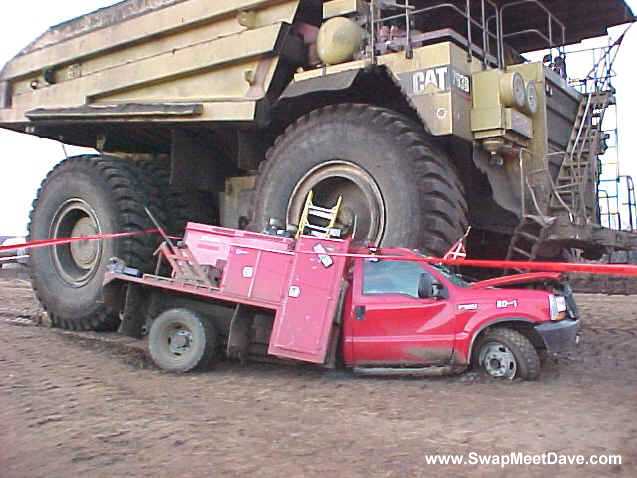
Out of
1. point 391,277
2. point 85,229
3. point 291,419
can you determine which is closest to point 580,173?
point 391,277

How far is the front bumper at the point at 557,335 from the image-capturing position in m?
6.47

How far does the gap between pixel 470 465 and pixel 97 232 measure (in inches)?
268

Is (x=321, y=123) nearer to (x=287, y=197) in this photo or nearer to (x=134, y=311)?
(x=287, y=197)

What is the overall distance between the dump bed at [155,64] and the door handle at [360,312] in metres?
2.74

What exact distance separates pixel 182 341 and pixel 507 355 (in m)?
3.35

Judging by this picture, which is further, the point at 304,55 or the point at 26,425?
the point at 304,55

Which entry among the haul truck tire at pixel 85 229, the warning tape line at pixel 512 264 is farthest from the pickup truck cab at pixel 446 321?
the haul truck tire at pixel 85 229

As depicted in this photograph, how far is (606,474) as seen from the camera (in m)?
3.96

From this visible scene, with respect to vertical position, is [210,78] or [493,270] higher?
[210,78]

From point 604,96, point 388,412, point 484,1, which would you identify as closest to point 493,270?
point 604,96

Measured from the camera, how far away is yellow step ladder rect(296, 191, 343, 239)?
25.0 feet

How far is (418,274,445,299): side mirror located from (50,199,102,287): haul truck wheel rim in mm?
4761

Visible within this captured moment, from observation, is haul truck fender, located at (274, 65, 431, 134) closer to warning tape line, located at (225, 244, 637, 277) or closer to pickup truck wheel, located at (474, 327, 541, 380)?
warning tape line, located at (225, 244, 637, 277)

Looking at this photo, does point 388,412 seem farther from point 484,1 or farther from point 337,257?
point 484,1
